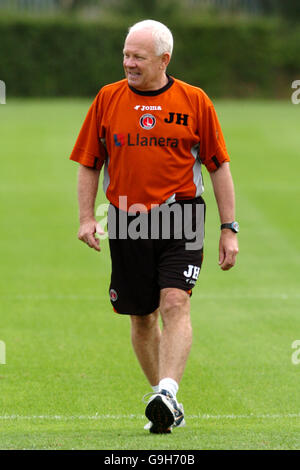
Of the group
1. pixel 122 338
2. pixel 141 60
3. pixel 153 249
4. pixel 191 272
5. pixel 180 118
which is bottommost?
pixel 122 338

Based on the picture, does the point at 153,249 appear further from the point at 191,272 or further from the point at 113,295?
the point at 113,295

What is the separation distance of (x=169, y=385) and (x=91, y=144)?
161cm

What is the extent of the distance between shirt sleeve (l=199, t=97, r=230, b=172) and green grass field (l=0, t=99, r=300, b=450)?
1594mm

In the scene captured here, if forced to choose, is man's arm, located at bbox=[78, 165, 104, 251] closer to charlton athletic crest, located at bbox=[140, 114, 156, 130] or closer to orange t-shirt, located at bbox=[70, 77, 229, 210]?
orange t-shirt, located at bbox=[70, 77, 229, 210]

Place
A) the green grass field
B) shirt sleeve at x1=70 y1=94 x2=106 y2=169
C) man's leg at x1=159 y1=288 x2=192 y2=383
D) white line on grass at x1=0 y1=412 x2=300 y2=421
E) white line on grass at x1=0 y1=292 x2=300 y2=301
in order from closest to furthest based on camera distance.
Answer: man's leg at x1=159 y1=288 x2=192 y2=383, the green grass field, shirt sleeve at x1=70 y1=94 x2=106 y2=169, white line on grass at x1=0 y1=412 x2=300 y2=421, white line on grass at x1=0 y1=292 x2=300 y2=301

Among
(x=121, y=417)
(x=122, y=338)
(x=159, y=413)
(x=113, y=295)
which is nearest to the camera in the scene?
(x=159, y=413)

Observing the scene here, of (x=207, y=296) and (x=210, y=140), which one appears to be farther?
(x=207, y=296)

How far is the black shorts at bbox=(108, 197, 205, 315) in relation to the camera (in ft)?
21.2

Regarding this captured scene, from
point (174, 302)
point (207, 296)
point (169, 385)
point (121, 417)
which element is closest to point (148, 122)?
point (174, 302)

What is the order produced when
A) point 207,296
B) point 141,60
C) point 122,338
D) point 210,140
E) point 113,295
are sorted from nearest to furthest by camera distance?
point 141,60, point 210,140, point 113,295, point 122,338, point 207,296

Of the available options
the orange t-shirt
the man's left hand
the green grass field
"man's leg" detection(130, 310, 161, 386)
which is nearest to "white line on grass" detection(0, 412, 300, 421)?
the green grass field

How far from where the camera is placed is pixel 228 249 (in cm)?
660

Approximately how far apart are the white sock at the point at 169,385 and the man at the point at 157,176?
18cm
